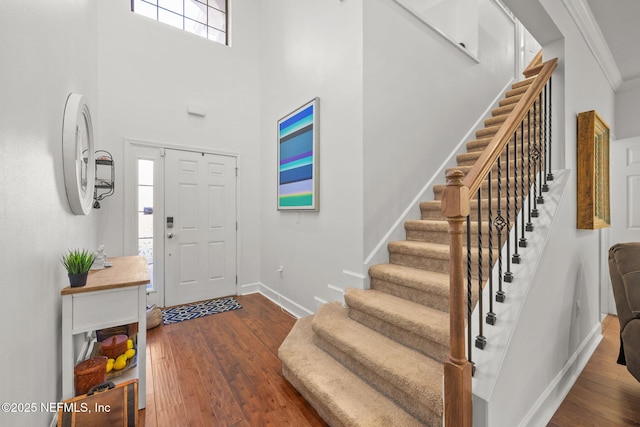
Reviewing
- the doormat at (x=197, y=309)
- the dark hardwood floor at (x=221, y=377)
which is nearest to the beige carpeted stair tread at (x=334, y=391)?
the dark hardwood floor at (x=221, y=377)

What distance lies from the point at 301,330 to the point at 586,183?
248cm

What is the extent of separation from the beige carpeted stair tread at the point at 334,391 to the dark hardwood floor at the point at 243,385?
0.47 feet

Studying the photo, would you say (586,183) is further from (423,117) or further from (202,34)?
(202,34)

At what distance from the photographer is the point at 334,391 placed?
5.32ft

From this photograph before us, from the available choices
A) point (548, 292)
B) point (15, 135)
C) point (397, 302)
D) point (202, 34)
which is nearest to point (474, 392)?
point (397, 302)

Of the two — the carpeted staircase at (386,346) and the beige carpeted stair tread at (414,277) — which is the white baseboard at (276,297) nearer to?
the carpeted staircase at (386,346)

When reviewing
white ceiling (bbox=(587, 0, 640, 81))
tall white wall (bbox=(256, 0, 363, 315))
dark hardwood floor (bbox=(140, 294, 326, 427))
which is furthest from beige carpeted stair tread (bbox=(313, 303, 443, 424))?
white ceiling (bbox=(587, 0, 640, 81))

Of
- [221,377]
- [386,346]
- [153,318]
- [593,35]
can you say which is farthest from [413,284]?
[593,35]

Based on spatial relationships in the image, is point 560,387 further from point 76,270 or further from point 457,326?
point 76,270

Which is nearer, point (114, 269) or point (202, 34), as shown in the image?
point (114, 269)

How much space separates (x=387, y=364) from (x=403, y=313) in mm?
366

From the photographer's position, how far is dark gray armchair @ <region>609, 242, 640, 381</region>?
1719mm

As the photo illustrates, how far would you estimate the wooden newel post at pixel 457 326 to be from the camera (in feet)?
3.89

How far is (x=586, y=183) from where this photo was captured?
2.12 m
